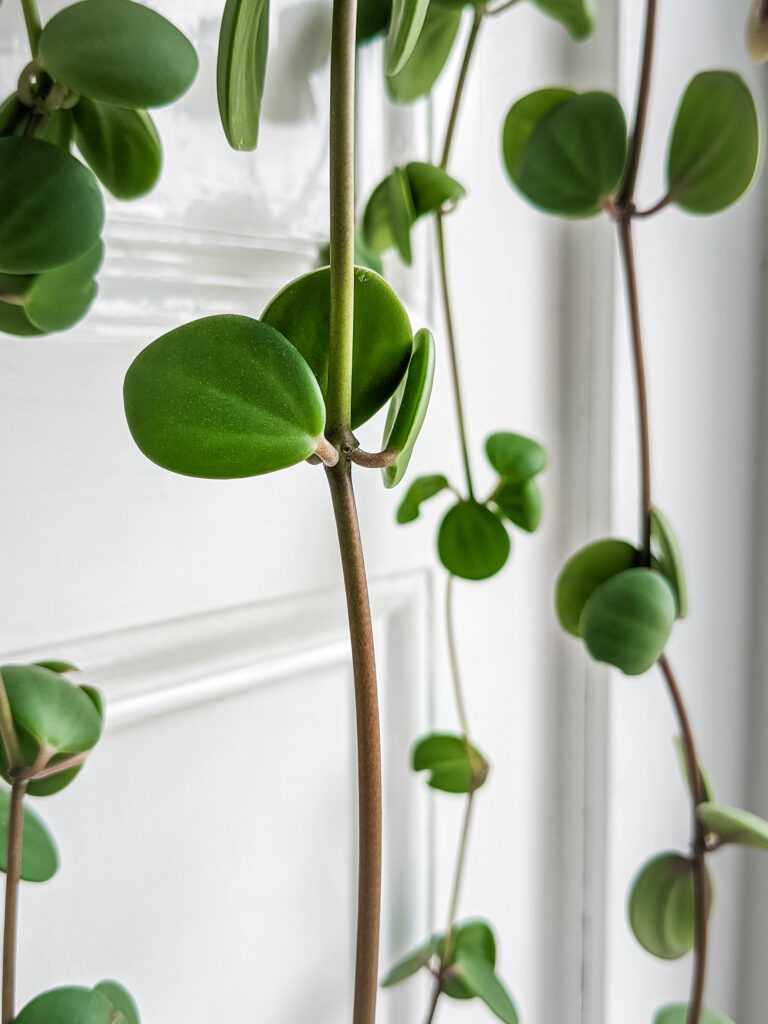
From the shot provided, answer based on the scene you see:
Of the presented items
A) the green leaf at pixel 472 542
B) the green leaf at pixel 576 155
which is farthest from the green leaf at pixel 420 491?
the green leaf at pixel 576 155

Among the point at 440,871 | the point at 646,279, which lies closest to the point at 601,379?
the point at 646,279

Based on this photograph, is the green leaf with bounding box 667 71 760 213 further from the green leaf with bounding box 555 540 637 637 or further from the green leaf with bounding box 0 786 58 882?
the green leaf with bounding box 0 786 58 882

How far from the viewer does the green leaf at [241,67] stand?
0.66 ft

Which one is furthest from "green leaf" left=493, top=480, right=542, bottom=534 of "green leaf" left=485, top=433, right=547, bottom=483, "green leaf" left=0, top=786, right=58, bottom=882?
"green leaf" left=0, top=786, right=58, bottom=882

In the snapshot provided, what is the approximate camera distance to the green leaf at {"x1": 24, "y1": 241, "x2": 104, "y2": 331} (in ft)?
0.80

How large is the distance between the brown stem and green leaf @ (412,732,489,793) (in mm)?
201

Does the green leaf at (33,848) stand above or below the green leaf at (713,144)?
below

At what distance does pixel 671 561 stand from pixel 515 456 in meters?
0.08

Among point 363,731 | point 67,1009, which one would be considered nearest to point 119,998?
point 67,1009

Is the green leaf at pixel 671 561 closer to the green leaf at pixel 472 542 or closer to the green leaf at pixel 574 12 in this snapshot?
the green leaf at pixel 472 542

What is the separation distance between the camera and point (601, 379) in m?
0.49

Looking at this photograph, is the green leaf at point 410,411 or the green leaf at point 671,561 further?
the green leaf at point 671,561

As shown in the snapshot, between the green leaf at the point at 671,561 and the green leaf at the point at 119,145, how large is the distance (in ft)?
0.68

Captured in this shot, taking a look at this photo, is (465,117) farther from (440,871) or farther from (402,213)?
(440,871)
